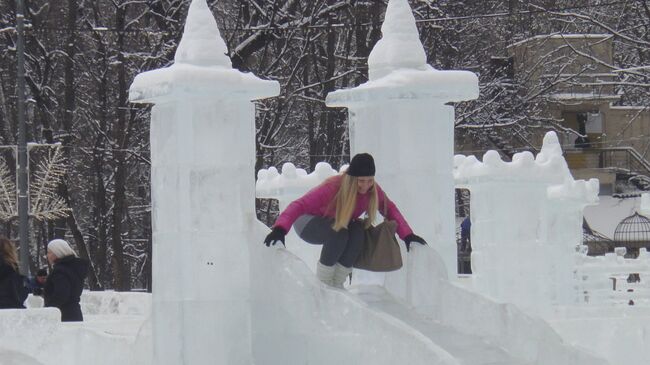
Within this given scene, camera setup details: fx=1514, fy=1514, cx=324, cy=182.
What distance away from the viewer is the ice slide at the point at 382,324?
9180 millimetres

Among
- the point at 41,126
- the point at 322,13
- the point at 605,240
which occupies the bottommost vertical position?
the point at 605,240

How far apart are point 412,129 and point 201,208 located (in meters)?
2.05

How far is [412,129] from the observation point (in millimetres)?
11242

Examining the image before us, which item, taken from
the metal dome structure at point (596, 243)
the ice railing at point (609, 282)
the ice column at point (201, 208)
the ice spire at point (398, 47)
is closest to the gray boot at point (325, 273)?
Result: the ice column at point (201, 208)

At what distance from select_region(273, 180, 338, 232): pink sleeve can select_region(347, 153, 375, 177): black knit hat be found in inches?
8.5

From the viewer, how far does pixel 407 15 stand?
1165 centimetres

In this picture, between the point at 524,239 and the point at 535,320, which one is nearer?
the point at 535,320

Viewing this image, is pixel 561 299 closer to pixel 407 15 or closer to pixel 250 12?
pixel 407 15

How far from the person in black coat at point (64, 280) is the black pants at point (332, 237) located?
3039 mm

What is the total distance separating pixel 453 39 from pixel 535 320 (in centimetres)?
2487

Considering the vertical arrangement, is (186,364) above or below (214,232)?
below

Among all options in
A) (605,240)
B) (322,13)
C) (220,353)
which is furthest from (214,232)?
(605,240)

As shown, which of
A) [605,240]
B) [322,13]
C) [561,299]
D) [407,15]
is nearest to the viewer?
[407,15]

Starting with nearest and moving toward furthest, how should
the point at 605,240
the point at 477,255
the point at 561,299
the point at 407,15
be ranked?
the point at 407,15, the point at 477,255, the point at 561,299, the point at 605,240
